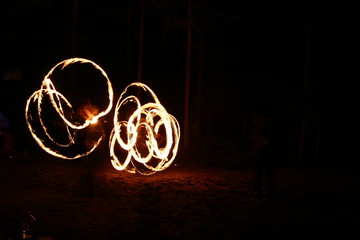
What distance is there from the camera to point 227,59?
75.2 ft

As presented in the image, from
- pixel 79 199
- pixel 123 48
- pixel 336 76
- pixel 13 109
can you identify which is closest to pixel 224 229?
pixel 79 199

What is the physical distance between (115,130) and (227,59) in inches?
528

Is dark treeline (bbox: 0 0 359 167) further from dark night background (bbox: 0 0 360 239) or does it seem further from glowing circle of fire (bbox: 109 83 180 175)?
glowing circle of fire (bbox: 109 83 180 175)

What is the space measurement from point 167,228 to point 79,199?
8.19 ft

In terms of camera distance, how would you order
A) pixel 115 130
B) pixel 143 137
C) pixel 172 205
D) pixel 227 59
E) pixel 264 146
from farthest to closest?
pixel 227 59, pixel 143 137, pixel 115 130, pixel 264 146, pixel 172 205

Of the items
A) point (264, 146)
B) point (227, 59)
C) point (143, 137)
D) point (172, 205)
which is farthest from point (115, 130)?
point (227, 59)

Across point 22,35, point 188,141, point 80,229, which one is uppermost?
point 22,35

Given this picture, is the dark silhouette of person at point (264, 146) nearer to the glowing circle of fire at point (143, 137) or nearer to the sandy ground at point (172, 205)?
the sandy ground at point (172, 205)

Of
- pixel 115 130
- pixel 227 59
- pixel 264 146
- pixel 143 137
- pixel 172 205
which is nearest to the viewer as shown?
pixel 172 205

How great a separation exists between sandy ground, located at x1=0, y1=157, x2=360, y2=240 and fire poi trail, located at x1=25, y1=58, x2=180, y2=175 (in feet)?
2.09

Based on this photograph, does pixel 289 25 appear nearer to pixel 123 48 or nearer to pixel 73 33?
pixel 123 48

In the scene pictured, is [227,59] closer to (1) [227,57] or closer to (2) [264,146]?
(1) [227,57]

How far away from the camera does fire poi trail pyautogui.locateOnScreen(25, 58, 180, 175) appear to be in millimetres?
9624

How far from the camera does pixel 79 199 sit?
8.30 metres
